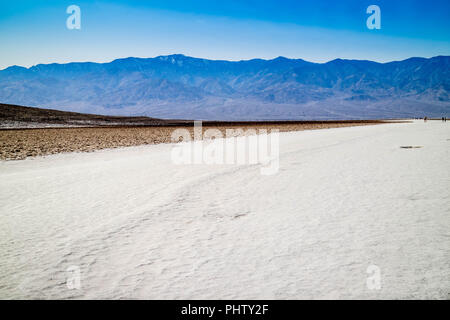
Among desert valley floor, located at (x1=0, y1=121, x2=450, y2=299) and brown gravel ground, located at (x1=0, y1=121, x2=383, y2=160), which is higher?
brown gravel ground, located at (x1=0, y1=121, x2=383, y2=160)

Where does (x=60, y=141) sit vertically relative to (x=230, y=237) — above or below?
above

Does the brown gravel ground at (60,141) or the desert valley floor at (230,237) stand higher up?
the brown gravel ground at (60,141)

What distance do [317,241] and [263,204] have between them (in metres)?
2.47

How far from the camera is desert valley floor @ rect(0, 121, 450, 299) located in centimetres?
416

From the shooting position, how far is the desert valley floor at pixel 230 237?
4156 mm

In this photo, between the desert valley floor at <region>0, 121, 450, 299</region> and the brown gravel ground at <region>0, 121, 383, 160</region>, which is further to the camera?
the brown gravel ground at <region>0, 121, 383, 160</region>

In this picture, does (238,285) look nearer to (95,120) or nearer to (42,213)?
(42,213)

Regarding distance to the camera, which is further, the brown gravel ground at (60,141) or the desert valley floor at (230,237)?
the brown gravel ground at (60,141)

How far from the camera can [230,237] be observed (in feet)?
18.8

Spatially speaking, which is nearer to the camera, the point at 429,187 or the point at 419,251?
the point at 419,251

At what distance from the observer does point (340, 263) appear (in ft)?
15.3

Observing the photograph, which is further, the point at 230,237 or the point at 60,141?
the point at 60,141
